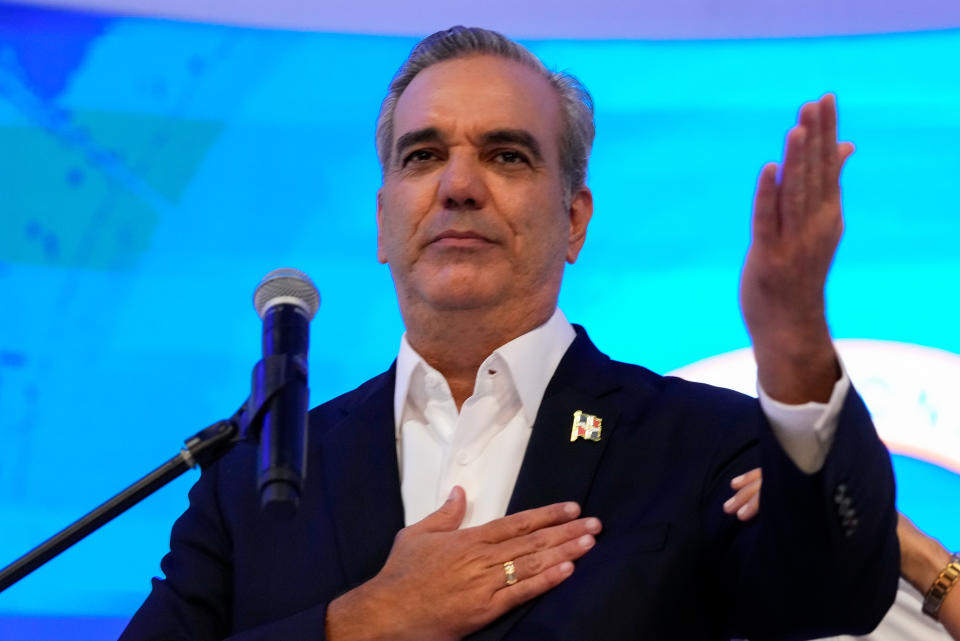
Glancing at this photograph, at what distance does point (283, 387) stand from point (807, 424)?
61cm

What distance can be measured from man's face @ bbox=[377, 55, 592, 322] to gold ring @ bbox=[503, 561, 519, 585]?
1.83 ft

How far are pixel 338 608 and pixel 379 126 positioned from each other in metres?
1.08

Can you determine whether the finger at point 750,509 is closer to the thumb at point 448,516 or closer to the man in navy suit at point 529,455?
the man in navy suit at point 529,455

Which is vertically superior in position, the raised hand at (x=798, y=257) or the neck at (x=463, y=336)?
the neck at (x=463, y=336)

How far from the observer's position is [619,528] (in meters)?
1.89

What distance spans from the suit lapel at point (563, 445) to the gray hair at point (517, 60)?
0.47 meters

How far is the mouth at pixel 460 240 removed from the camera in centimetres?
222

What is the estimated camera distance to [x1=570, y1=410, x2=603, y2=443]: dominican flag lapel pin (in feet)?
6.68

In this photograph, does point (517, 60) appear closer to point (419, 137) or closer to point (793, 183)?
point (419, 137)

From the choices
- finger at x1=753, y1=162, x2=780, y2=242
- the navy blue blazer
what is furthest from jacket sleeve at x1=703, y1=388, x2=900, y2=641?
finger at x1=753, y1=162, x2=780, y2=242

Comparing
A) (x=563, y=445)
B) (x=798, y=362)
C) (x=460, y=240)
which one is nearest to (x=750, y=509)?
(x=798, y=362)

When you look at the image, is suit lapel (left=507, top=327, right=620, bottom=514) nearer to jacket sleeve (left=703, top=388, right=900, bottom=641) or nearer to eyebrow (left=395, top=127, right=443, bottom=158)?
jacket sleeve (left=703, top=388, right=900, bottom=641)

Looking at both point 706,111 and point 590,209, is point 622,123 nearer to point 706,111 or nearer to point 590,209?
point 706,111

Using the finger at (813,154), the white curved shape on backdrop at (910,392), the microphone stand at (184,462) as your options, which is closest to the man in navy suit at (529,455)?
the finger at (813,154)
